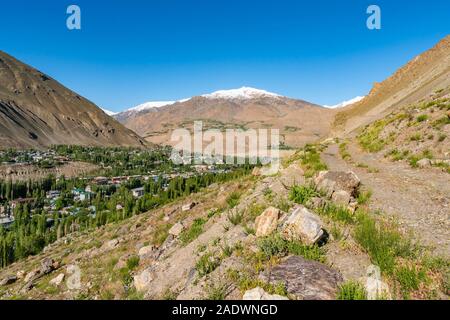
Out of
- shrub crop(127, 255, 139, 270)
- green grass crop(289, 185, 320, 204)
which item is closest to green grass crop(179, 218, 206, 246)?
shrub crop(127, 255, 139, 270)

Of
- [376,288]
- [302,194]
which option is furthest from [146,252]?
[376,288]

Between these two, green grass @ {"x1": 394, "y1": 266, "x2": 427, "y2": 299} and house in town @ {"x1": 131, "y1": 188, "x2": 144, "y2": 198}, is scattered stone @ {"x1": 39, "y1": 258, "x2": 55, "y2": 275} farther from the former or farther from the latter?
house in town @ {"x1": 131, "y1": 188, "x2": 144, "y2": 198}

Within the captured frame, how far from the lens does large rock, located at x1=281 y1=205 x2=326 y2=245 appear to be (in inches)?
306

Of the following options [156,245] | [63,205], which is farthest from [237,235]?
[63,205]

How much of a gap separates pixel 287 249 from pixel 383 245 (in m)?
2.34

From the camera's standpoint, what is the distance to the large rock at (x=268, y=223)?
29.0ft

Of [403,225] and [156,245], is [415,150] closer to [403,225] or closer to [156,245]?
[403,225]

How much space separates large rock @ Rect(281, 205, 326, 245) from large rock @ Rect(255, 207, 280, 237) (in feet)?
1.96

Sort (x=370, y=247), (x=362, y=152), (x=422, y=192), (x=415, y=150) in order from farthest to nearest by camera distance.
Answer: (x=362, y=152) → (x=415, y=150) → (x=422, y=192) → (x=370, y=247)

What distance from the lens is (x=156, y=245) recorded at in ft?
58.2

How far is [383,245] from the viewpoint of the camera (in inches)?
284

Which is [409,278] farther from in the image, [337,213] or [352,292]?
[337,213]

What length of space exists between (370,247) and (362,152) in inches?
858

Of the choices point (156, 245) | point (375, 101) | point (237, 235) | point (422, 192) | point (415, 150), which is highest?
point (375, 101)
